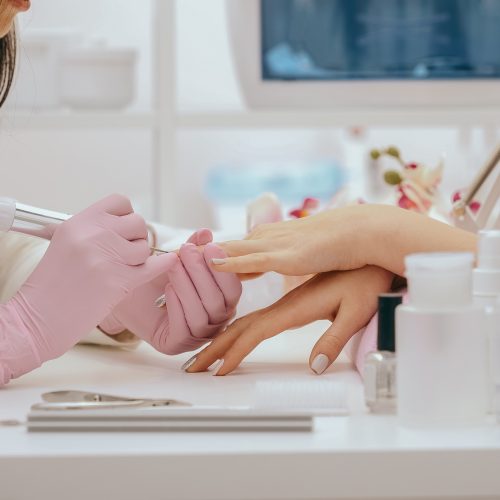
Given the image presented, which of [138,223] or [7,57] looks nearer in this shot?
[138,223]

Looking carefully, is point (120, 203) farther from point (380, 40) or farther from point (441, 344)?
point (380, 40)

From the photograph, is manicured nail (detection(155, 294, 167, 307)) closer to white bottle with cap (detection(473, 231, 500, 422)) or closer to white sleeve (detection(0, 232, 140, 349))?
white sleeve (detection(0, 232, 140, 349))

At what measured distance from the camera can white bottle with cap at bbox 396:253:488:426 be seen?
1.65 feet

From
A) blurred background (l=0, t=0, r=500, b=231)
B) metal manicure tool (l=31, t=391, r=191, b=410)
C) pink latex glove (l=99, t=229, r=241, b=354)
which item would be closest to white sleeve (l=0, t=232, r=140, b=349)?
pink latex glove (l=99, t=229, r=241, b=354)

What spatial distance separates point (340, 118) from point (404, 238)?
1311 millimetres

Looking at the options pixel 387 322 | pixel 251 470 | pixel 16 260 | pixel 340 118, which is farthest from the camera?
pixel 340 118

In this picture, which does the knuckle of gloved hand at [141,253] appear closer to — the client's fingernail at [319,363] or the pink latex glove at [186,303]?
the pink latex glove at [186,303]

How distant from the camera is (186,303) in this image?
28.7 inches

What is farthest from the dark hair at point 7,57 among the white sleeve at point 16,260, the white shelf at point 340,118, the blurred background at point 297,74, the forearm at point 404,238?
the white shelf at point 340,118

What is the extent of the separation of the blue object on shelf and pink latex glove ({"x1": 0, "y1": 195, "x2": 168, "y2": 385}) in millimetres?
1793

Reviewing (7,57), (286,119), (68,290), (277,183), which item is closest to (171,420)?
(68,290)

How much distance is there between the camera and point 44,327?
68 centimetres

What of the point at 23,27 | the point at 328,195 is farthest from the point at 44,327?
the point at 328,195

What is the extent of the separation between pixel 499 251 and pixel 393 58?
4.88 feet
